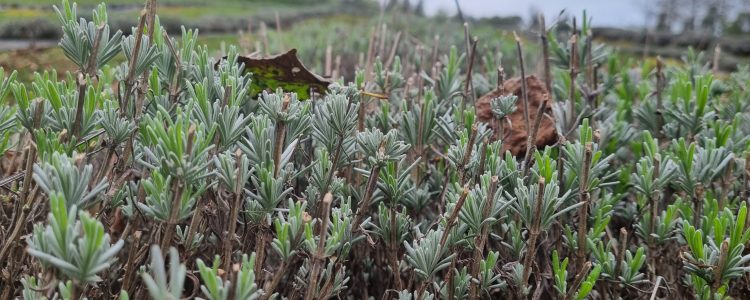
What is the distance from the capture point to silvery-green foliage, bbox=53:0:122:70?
1239mm

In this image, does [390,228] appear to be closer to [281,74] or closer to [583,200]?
[583,200]

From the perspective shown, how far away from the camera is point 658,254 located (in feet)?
5.28

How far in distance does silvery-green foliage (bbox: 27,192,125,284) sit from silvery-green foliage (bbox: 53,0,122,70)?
21.0 inches

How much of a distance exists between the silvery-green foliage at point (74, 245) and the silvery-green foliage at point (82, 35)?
534 millimetres

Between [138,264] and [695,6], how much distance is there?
35904mm

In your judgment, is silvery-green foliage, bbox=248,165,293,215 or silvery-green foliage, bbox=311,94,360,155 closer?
silvery-green foliage, bbox=248,165,293,215

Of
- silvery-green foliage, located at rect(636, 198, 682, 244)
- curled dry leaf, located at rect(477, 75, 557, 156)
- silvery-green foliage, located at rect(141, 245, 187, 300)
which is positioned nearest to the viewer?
silvery-green foliage, located at rect(141, 245, 187, 300)

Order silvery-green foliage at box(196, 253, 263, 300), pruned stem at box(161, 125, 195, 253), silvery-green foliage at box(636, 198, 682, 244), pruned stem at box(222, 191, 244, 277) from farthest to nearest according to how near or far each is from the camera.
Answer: silvery-green foliage at box(636, 198, 682, 244) < pruned stem at box(222, 191, 244, 277) < pruned stem at box(161, 125, 195, 253) < silvery-green foliage at box(196, 253, 263, 300)

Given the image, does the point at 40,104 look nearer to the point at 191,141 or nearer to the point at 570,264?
the point at 191,141

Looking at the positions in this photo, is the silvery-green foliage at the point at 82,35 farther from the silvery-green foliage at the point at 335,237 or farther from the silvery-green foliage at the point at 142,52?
the silvery-green foliage at the point at 335,237

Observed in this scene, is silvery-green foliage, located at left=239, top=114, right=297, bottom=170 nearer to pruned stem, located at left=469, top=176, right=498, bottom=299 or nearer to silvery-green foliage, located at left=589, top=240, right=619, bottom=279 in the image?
pruned stem, located at left=469, top=176, right=498, bottom=299

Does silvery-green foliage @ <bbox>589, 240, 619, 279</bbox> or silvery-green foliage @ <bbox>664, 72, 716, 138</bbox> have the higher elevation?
silvery-green foliage @ <bbox>664, 72, 716, 138</bbox>

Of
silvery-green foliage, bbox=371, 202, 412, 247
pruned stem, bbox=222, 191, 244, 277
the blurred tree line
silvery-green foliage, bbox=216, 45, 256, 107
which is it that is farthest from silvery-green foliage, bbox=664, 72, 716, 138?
the blurred tree line

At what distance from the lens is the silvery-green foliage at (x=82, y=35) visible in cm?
124
